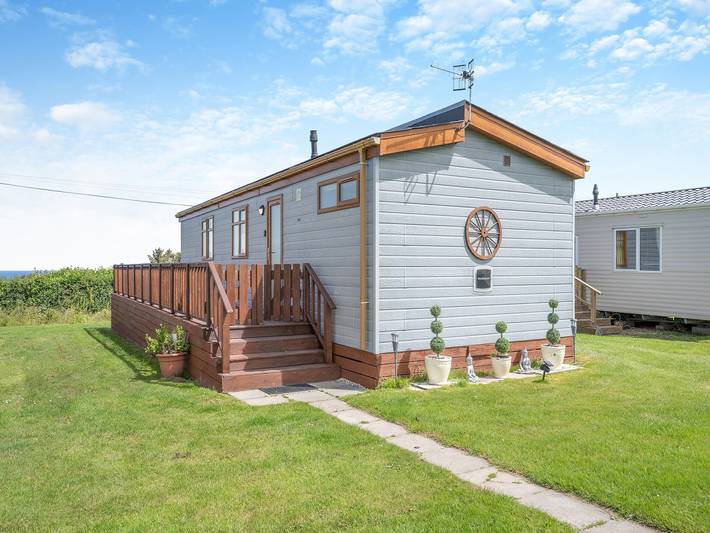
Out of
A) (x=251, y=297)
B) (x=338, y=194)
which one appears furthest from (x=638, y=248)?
(x=251, y=297)

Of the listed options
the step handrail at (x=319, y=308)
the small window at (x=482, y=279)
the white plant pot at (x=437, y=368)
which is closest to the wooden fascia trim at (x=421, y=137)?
the small window at (x=482, y=279)

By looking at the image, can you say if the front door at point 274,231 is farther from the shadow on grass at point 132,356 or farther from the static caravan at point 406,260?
the shadow on grass at point 132,356

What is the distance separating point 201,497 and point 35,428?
283 centimetres

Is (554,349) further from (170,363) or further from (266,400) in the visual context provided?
(170,363)

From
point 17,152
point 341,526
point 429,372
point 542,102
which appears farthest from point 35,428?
point 17,152

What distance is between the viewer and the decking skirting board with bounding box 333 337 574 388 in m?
7.15

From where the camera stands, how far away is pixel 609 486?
3.76 metres

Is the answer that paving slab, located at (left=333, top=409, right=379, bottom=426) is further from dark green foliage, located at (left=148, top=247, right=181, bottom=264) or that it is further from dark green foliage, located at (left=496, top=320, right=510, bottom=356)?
dark green foliage, located at (left=148, top=247, right=181, bottom=264)

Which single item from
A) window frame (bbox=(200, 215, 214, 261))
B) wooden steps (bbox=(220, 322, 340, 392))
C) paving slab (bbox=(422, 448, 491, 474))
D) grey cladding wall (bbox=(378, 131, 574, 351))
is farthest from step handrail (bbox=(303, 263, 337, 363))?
window frame (bbox=(200, 215, 214, 261))

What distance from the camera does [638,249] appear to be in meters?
14.4

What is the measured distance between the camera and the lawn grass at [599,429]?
3662 millimetres

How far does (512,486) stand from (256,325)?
4.91m

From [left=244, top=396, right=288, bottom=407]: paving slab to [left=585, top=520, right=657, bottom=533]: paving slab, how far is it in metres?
3.96

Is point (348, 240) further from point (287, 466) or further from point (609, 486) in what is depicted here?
point (609, 486)
